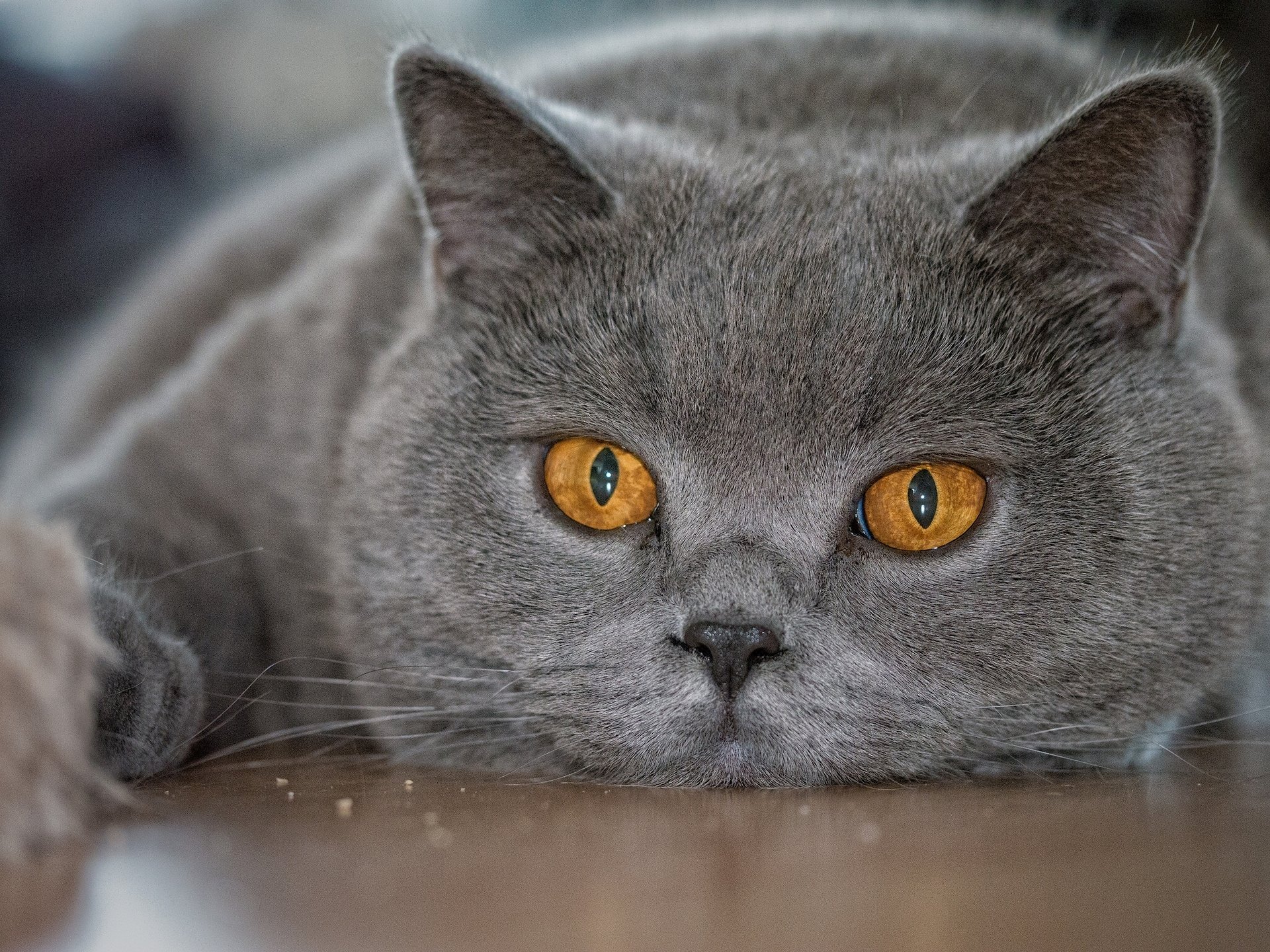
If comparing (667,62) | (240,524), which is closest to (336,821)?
(240,524)

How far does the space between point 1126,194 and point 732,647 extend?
0.61 metres

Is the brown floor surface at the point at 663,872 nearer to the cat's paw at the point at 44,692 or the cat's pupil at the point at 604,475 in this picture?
the cat's paw at the point at 44,692

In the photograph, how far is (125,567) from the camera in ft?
4.79

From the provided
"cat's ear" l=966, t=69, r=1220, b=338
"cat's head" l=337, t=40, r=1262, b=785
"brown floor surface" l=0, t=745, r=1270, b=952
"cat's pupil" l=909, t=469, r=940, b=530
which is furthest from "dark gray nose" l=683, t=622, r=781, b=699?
"cat's ear" l=966, t=69, r=1220, b=338

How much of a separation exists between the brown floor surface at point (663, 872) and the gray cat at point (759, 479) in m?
0.10

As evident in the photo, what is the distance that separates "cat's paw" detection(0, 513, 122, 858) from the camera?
0.93 meters

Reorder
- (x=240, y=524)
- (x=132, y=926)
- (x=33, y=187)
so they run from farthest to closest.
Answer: (x=33, y=187), (x=240, y=524), (x=132, y=926)

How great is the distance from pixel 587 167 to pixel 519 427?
0.28 metres

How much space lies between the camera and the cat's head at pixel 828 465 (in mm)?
1211

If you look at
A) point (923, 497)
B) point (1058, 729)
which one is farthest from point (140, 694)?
point (1058, 729)

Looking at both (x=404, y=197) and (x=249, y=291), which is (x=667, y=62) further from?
(x=249, y=291)

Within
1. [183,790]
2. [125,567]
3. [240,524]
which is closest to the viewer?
[183,790]

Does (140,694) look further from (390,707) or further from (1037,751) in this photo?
(1037,751)

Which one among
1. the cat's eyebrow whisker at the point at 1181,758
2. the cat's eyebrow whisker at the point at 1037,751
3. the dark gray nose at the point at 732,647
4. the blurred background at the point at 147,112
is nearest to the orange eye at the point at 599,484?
the dark gray nose at the point at 732,647
